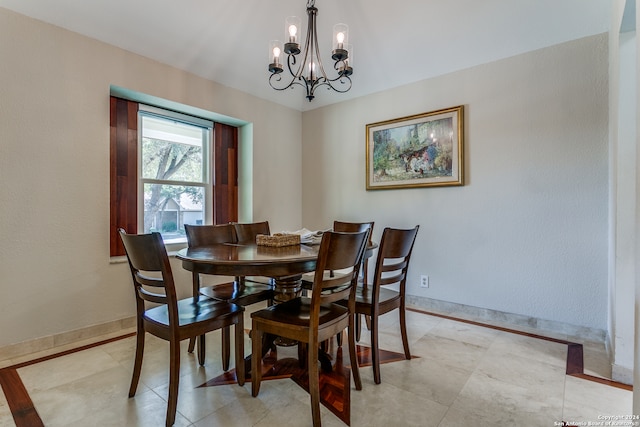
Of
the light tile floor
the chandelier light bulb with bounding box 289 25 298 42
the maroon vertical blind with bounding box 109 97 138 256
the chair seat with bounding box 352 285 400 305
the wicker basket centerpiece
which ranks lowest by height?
the light tile floor

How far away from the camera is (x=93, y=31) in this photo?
2424mm

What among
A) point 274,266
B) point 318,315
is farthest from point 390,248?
point 274,266

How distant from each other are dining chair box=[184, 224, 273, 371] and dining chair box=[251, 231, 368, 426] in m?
0.43

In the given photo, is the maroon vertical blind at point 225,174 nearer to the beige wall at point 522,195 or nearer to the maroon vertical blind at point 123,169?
the maroon vertical blind at point 123,169

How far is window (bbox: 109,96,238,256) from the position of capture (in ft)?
9.20

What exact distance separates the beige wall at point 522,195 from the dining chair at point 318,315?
1774 millimetres

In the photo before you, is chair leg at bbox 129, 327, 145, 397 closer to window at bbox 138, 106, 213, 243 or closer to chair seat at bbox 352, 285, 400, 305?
chair seat at bbox 352, 285, 400, 305

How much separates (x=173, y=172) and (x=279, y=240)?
1857 millimetres

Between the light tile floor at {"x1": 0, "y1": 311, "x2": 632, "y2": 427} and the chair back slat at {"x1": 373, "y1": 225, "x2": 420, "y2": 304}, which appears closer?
the light tile floor at {"x1": 0, "y1": 311, "x2": 632, "y2": 427}

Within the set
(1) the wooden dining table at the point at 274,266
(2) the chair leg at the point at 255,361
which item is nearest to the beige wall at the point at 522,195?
(1) the wooden dining table at the point at 274,266

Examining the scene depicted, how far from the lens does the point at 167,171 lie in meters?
3.18

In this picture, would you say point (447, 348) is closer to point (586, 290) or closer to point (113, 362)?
point (586, 290)

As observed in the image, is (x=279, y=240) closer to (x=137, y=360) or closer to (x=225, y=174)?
(x=137, y=360)

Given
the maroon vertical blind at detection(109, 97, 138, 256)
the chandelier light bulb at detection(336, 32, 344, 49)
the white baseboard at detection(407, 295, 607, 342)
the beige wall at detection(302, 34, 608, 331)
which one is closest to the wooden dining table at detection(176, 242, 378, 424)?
the chandelier light bulb at detection(336, 32, 344, 49)
